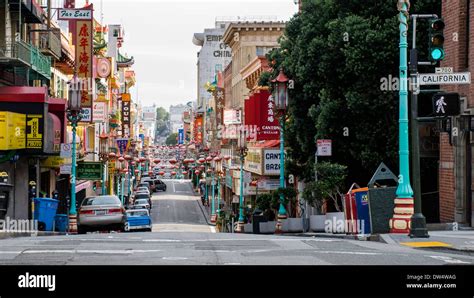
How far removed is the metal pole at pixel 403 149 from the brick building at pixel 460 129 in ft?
20.0

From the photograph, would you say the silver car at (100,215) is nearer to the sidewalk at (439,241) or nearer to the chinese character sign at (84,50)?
the sidewalk at (439,241)

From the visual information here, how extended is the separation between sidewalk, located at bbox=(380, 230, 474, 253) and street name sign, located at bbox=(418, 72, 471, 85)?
11.7 ft

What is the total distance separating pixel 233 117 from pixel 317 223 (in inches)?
1815

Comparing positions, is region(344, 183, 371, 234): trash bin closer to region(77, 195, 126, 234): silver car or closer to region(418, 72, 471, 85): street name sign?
region(418, 72, 471, 85): street name sign

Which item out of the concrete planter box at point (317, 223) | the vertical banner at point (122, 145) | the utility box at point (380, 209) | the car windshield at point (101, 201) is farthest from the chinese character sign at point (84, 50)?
the utility box at point (380, 209)

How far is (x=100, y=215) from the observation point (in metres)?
31.0

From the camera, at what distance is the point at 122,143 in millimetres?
84938

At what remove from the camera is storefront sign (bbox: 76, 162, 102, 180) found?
1658 inches

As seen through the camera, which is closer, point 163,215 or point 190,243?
point 190,243

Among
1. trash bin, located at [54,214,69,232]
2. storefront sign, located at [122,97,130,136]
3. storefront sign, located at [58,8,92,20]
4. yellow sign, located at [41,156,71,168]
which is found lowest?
trash bin, located at [54,214,69,232]

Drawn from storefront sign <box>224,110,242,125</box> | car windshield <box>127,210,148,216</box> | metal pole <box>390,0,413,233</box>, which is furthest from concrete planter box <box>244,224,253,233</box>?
storefront sign <box>224,110,242,125</box>

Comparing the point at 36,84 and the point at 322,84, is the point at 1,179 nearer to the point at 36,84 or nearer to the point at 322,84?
the point at 36,84
